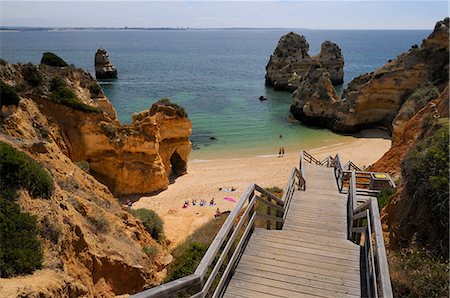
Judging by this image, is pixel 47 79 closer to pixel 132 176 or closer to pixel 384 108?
pixel 132 176

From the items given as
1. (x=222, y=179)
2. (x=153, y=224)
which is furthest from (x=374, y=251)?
(x=222, y=179)

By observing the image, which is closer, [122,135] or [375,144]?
[122,135]

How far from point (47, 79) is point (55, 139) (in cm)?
388

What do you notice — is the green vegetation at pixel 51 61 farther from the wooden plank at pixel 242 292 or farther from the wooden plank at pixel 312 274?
the wooden plank at pixel 242 292

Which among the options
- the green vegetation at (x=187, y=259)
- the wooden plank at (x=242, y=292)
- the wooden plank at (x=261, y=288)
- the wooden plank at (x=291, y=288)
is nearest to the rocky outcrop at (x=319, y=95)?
the green vegetation at (x=187, y=259)

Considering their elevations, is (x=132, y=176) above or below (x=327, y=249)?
below

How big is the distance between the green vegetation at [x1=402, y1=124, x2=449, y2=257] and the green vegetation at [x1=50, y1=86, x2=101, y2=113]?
17.3m

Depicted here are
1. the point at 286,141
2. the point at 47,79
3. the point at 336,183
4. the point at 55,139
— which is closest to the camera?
the point at 336,183

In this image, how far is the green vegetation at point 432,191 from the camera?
272 inches

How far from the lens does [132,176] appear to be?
23.3 meters

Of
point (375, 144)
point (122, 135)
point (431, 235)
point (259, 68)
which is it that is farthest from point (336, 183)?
point (259, 68)

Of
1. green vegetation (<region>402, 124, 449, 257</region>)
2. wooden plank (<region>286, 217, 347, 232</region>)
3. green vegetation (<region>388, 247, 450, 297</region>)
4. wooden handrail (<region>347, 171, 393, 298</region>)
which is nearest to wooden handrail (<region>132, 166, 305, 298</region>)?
wooden plank (<region>286, 217, 347, 232</region>)

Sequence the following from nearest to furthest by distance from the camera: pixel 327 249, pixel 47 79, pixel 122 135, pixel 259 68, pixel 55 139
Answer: pixel 327 249
pixel 55 139
pixel 47 79
pixel 122 135
pixel 259 68

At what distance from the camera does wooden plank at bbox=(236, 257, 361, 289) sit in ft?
19.4
